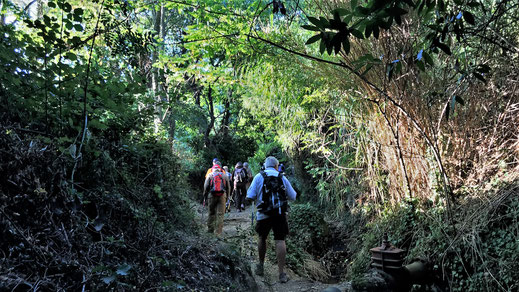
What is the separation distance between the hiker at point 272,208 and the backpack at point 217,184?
7.55 feet

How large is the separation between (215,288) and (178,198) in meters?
2.78

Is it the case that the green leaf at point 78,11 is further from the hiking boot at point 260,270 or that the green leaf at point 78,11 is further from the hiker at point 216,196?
the hiker at point 216,196

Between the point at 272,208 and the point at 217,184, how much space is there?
2.60 meters

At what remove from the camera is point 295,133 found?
675cm

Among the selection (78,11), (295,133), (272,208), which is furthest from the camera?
(295,133)

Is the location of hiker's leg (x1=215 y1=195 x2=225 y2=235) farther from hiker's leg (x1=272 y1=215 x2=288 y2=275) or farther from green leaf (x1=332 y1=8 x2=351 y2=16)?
green leaf (x1=332 y1=8 x2=351 y2=16)

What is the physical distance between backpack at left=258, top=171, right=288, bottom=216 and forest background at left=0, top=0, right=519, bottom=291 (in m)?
0.78

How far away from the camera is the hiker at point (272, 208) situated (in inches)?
182

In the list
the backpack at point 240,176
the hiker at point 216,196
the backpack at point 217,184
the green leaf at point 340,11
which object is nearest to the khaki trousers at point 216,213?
the hiker at point 216,196

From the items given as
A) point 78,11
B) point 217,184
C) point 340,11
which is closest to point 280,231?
point 217,184

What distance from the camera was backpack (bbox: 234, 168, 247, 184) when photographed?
11.6 m

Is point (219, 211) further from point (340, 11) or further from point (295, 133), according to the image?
point (340, 11)

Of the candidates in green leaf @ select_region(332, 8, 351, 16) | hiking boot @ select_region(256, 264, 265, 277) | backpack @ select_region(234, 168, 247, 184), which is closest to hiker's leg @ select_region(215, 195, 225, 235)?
hiking boot @ select_region(256, 264, 265, 277)

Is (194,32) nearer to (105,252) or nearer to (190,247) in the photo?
(190,247)
